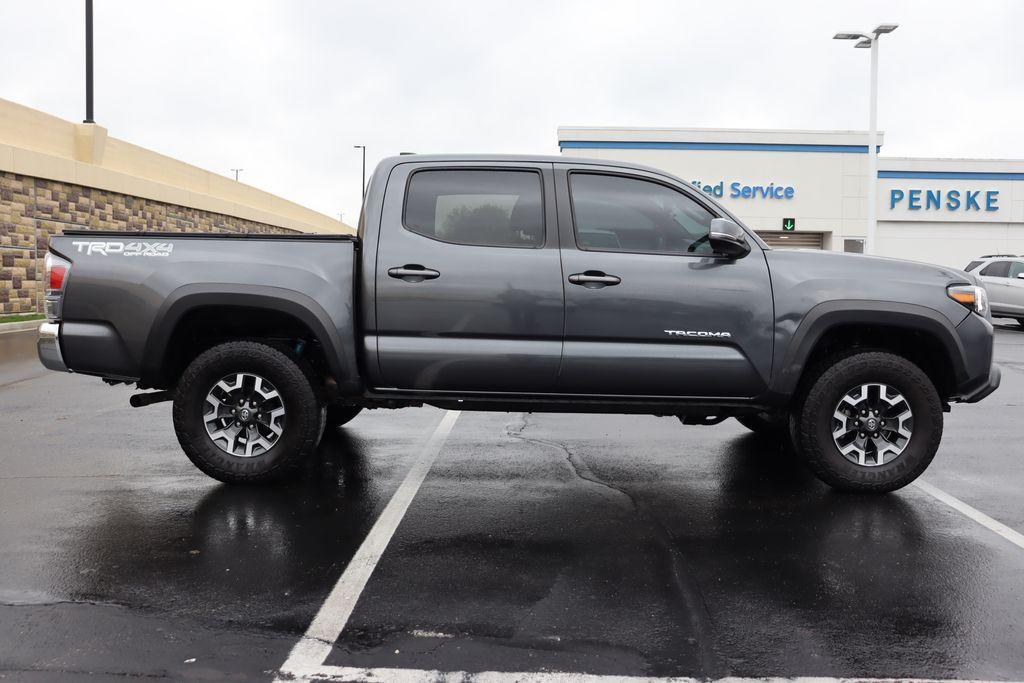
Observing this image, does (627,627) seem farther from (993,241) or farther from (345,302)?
(993,241)

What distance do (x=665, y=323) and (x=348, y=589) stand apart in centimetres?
238

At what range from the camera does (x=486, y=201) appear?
5.15 m

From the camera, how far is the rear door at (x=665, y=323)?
486 centimetres

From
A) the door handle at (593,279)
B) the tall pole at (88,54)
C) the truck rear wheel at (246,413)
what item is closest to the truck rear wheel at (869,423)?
the door handle at (593,279)

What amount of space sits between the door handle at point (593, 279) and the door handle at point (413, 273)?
811 millimetres

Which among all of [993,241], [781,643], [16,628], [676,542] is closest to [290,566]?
[16,628]

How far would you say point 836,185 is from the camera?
3297 cm

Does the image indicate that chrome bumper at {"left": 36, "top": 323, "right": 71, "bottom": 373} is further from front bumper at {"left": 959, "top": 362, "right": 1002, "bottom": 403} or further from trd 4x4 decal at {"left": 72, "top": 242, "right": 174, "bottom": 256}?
front bumper at {"left": 959, "top": 362, "right": 1002, "bottom": 403}

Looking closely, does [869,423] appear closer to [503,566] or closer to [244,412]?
[503,566]

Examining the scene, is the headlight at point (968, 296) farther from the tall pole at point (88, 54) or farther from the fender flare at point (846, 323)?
the tall pole at point (88, 54)

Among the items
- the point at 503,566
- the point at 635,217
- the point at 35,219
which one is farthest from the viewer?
the point at 35,219

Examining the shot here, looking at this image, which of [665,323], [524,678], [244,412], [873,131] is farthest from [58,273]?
[873,131]

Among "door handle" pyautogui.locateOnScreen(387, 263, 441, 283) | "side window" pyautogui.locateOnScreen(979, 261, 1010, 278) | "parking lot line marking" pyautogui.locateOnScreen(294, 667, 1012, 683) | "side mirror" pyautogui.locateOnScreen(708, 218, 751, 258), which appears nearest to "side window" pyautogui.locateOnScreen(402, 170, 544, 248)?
"door handle" pyautogui.locateOnScreen(387, 263, 441, 283)

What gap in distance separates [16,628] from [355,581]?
1315mm
